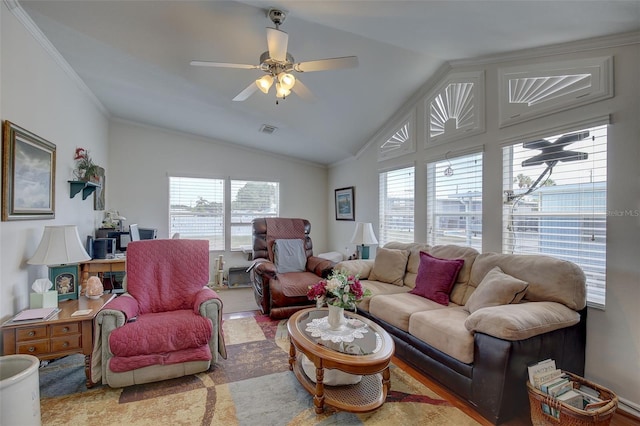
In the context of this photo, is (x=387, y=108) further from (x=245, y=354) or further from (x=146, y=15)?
(x=245, y=354)

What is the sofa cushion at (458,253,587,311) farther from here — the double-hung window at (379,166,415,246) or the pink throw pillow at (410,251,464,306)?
the double-hung window at (379,166,415,246)

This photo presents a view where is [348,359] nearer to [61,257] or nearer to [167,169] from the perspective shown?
[61,257]

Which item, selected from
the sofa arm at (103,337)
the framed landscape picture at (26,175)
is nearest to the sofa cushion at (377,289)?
the sofa arm at (103,337)

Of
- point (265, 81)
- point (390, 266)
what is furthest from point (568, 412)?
point (265, 81)

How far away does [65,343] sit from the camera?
2.17m

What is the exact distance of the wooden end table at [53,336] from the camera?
80.0 inches

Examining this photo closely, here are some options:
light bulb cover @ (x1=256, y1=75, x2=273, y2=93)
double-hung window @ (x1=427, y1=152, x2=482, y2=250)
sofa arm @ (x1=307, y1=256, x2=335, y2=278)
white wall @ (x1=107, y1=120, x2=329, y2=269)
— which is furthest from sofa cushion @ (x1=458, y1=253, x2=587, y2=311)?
white wall @ (x1=107, y1=120, x2=329, y2=269)

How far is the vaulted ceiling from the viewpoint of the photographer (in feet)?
6.91

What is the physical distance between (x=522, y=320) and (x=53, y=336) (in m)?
3.24

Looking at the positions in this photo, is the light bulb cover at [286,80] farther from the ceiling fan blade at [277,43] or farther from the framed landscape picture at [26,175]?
the framed landscape picture at [26,175]

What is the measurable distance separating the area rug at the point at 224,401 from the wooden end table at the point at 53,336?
10.1 inches

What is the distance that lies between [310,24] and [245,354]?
298 centimetres

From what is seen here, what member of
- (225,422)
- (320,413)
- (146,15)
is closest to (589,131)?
(320,413)

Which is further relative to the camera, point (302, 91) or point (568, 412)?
point (302, 91)
